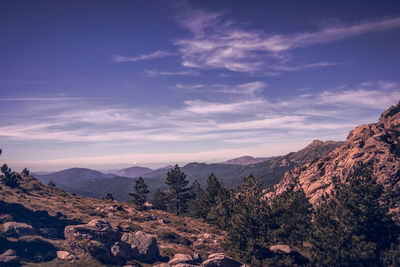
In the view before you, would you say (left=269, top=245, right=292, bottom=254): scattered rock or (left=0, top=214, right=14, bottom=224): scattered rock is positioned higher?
(left=0, top=214, right=14, bottom=224): scattered rock

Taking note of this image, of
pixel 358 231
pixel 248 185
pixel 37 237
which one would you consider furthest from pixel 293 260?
pixel 37 237

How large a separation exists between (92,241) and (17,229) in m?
11.5

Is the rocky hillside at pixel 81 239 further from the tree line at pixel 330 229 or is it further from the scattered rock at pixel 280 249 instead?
the scattered rock at pixel 280 249

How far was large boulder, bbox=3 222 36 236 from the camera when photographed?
27.8 metres

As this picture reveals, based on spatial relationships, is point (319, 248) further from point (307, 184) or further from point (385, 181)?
point (307, 184)

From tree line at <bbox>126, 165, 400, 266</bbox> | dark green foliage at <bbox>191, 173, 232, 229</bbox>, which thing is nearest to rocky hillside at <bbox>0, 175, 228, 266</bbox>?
tree line at <bbox>126, 165, 400, 266</bbox>

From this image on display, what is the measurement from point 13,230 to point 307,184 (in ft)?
278

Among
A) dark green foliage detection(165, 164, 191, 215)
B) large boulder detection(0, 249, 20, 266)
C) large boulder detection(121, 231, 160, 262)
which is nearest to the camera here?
large boulder detection(0, 249, 20, 266)

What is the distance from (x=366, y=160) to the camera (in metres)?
67.5

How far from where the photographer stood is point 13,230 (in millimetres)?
28094

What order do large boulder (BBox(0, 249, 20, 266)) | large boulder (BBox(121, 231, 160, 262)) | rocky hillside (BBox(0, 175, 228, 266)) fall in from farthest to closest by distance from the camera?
large boulder (BBox(121, 231, 160, 262)), rocky hillside (BBox(0, 175, 228, 266)), large boulder (BBox(0, 249, 20, 266))

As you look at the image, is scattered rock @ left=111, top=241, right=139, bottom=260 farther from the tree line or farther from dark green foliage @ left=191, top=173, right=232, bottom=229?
dark green foliage @ left=191, top=173, right=232, bottom=229

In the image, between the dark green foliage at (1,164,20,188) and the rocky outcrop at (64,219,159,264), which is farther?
the dark green foliage at (1,164,20,188)

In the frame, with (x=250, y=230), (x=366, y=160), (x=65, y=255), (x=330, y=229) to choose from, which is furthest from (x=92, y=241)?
(x=366, y=160)
